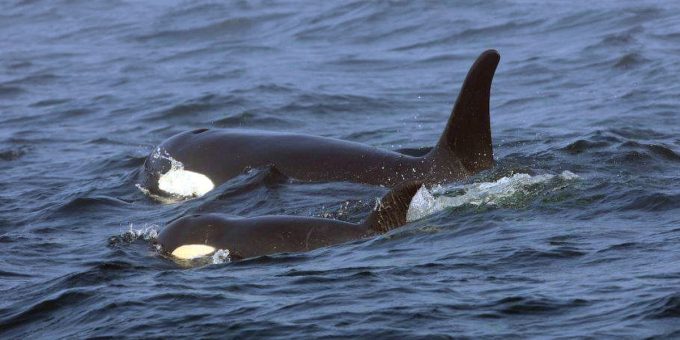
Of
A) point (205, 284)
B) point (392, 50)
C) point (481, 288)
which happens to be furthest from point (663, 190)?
point (392, 50)

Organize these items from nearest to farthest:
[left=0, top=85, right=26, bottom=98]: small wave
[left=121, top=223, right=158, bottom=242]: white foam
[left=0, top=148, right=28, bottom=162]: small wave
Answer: [left=121, top=223, right=158, bottom=242]: white foam, [left=0, top=148, right=28, bottom=162]: small wave, [left=0, top=85, right=26, bottom=98]: small wave

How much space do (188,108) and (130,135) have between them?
1.66 m

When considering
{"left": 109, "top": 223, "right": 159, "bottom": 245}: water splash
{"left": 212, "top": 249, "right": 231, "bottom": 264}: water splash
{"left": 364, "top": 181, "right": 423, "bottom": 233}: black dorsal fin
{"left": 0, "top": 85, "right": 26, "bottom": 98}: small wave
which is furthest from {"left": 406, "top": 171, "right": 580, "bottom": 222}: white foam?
{"left": 0, "top": 85, "right": 26, "bottom": 98}: small wave

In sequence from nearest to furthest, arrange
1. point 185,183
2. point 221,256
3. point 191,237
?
point 221,256
point 191,237
point 185,183

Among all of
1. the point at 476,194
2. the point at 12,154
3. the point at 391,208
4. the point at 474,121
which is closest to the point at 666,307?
the point at 391,208

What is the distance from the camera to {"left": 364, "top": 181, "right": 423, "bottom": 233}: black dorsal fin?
10617mm

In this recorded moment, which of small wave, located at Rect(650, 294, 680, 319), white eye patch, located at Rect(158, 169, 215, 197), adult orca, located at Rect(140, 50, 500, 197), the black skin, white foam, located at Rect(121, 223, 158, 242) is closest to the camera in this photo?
small wave, located at Rect(650, 294, 680, 319)

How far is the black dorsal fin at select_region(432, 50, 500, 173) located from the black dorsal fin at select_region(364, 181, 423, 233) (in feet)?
5.19

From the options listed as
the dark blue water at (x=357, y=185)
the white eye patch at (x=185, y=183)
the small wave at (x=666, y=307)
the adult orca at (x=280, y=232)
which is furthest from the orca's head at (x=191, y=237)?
the small wave at (x=666, y=307)

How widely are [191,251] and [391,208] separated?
63.8 inches

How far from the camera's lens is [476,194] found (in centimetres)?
1169

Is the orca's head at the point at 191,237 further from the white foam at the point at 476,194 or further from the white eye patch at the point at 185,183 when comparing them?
the white eye patch at the point at 185,183

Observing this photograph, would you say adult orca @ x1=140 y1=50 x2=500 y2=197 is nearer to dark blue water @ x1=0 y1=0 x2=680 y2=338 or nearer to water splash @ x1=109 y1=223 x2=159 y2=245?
dark blue water @ x1=0 y1=0 x2=680 y2=338

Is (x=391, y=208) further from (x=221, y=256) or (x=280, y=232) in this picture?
(x=221, y=256)
